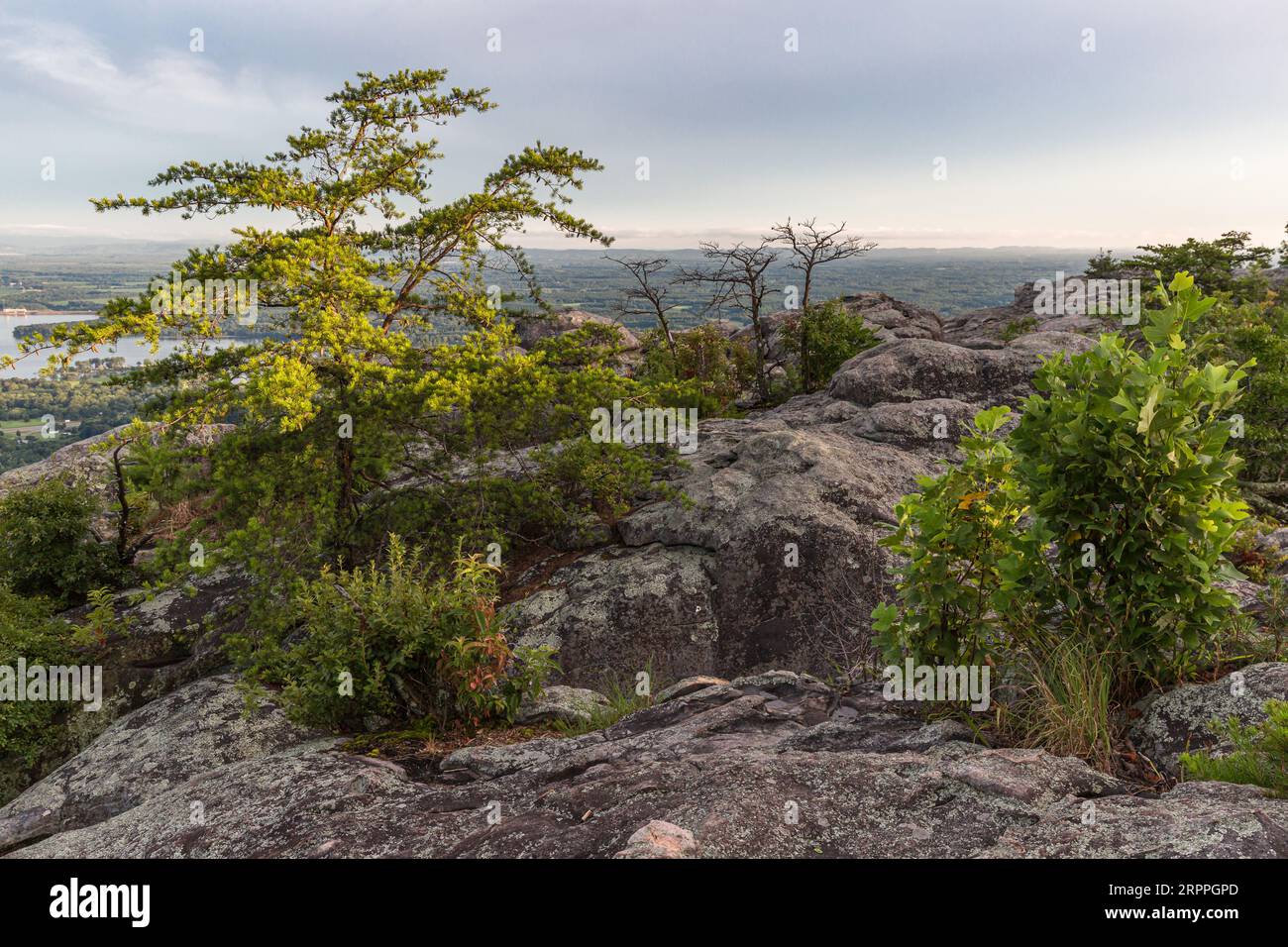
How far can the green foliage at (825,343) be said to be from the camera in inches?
873

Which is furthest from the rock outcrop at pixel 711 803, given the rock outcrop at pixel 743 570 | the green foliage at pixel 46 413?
the green foliage at pixel 46 413

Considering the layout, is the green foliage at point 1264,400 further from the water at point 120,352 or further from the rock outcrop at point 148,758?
the water at point 120,352

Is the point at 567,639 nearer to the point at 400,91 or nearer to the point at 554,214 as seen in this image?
the point at 554,214

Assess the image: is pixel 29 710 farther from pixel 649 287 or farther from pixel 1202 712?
pixel 649 287

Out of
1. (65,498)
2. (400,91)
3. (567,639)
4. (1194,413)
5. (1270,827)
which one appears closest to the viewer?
(1270,827)

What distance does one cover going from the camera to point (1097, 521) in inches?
172

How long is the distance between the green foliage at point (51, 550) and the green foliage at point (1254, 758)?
16840mm

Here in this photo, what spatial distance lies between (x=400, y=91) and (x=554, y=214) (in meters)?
3.29

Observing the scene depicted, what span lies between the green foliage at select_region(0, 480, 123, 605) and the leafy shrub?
1105 centimetres

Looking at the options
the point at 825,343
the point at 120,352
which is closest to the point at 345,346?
the point at 120,352

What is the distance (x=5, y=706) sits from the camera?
403 inches

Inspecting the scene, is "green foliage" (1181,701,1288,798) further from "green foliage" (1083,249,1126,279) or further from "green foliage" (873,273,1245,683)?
"green foliage" (1083,249,1126,279)

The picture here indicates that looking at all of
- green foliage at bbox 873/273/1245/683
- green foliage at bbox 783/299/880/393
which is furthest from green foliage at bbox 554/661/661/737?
green foliage at bbox 783/299/880/393
